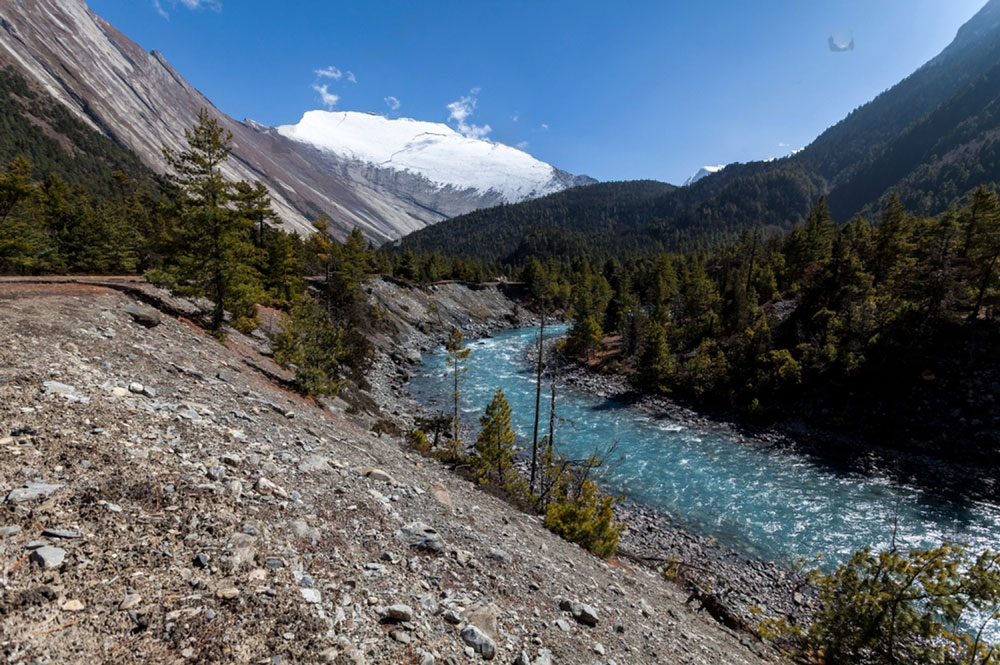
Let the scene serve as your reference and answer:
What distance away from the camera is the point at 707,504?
2548cm

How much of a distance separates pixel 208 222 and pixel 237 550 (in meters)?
17.4

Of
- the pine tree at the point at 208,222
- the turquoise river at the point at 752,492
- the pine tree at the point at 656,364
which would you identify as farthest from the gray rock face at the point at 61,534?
the pine tree at the point at 656,364

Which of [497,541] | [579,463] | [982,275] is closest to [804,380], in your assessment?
[982,275]

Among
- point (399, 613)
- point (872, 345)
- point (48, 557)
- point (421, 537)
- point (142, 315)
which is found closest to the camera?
point (48, 557)

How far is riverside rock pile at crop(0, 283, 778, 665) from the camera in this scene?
4289mm

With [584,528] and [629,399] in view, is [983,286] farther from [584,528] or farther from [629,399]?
[584,528]

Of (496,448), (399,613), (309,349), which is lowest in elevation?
(496,448)

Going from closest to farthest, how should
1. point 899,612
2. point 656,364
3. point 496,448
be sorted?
point 899,612, point 496,448, point 656,364

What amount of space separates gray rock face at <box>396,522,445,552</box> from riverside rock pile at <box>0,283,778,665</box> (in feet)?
0.22

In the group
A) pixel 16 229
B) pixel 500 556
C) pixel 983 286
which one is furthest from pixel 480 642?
pixel 983 286

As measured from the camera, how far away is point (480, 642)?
223 inches

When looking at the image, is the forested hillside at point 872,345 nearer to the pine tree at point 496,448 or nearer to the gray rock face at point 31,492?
the pine tree at point 496,448

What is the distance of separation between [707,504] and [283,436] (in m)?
24.6

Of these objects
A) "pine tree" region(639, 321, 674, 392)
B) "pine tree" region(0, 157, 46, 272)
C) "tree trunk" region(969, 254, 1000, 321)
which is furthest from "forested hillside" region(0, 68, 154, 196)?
"tree trunk" region(969, 254, 1000, 321)
